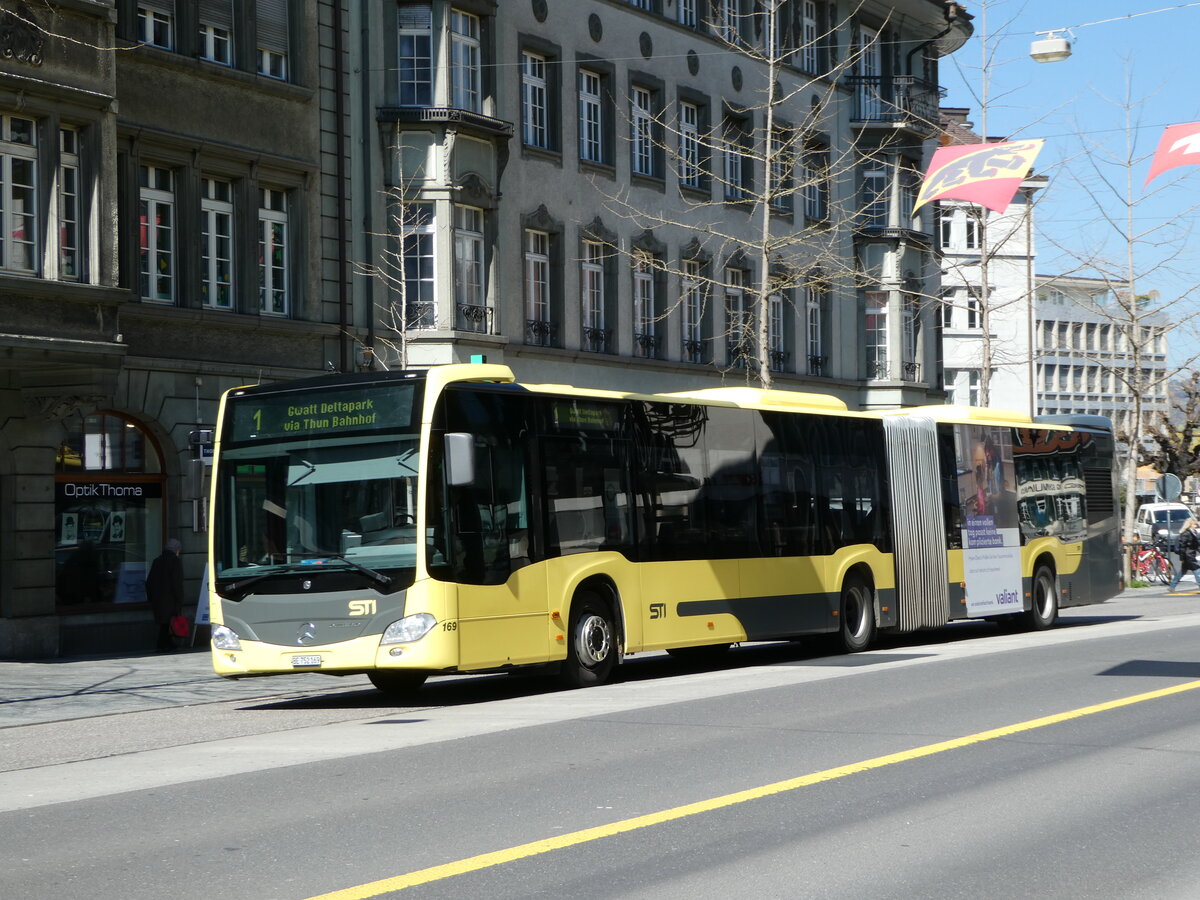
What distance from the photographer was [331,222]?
28.5 metres

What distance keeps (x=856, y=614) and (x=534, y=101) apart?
14.7 metres

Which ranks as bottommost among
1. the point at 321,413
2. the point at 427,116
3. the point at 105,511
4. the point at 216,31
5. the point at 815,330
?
the point at 105,511

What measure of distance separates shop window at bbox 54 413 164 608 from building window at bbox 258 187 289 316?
11.2 feet

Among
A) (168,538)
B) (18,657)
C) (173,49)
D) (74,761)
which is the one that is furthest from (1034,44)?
(74,761)

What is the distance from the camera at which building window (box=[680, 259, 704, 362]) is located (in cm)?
3809

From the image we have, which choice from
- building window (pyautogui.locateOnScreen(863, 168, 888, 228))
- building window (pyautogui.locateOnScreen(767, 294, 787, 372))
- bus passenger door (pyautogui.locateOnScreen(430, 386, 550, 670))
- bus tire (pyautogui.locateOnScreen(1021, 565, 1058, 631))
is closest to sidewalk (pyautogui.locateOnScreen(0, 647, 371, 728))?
bus passenger door (pyautogui.locateOnScreen(430, 386, 550, 670))

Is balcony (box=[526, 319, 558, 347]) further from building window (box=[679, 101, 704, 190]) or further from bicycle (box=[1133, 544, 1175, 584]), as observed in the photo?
bicycle (box=[1133, 544, 1175, 584])

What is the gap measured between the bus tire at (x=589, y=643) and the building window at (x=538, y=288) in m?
15.6

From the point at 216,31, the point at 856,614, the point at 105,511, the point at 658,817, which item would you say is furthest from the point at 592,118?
the point at 658,817

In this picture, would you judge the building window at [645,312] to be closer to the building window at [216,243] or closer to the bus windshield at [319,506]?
the building window at [216,243]

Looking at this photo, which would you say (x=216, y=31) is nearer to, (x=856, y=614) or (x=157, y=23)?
(x=157, y=23)

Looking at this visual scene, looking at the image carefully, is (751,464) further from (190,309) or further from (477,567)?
(190,309)

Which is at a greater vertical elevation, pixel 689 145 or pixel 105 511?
pixel 689 145

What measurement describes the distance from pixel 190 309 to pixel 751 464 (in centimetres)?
950
